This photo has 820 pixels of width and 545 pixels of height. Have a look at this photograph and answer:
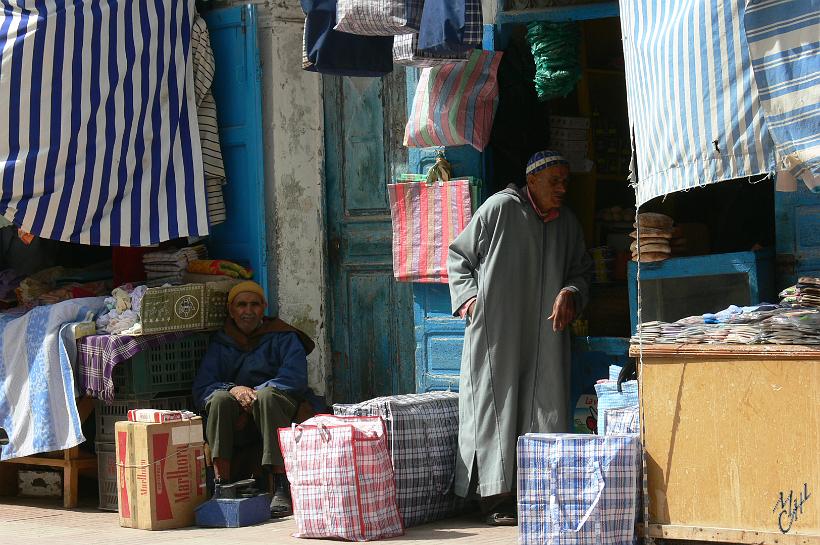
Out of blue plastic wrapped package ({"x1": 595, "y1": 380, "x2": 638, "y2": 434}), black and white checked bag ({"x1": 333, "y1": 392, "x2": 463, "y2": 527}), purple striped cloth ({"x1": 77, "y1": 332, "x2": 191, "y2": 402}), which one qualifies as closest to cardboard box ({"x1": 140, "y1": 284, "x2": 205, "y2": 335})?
purple striped cloth ({"x1": 77, "y1": 332, "x2": 191, "y2": 402})

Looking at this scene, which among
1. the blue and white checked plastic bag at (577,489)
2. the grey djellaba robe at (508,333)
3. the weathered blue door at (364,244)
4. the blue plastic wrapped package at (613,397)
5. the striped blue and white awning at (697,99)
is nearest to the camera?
the striped blue and white awning at (697,99)

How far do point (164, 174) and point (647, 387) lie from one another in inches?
151

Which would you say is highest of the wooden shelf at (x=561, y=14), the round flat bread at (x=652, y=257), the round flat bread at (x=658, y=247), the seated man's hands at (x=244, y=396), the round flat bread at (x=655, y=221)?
the wooden shelf at (x=561, y=14)

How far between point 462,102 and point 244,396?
2060mm

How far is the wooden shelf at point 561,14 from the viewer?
277 inches

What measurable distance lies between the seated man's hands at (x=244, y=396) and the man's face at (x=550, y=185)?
6.48 feet

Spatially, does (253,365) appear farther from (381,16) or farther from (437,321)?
(381,16)

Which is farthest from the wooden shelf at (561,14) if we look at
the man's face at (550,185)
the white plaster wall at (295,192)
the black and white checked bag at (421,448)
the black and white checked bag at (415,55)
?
the black and white checked bag at (421,448)

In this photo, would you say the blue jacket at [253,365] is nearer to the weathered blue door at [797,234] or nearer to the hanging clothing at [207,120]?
the hanging clothing at [207,120]

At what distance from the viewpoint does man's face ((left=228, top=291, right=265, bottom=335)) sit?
25.9 ft

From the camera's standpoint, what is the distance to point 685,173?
193 inches

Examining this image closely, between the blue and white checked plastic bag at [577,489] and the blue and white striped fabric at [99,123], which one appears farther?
the blue and white striped fabric at [99,123]

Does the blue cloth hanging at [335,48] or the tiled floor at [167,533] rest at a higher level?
the blue cloth hanging at [335,48]

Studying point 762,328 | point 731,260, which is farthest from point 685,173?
point 731,260
